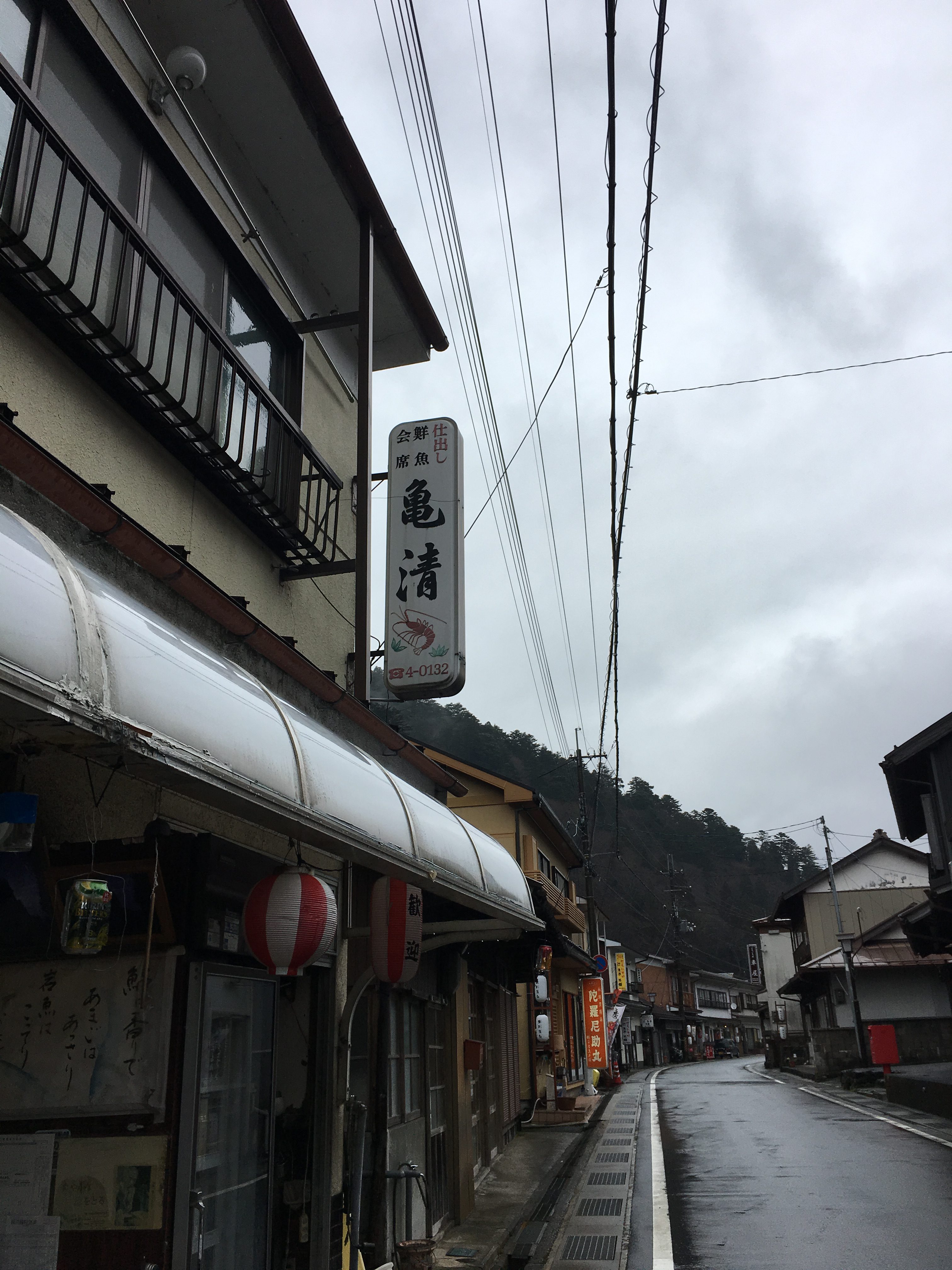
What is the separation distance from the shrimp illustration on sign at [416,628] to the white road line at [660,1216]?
22.8 ft

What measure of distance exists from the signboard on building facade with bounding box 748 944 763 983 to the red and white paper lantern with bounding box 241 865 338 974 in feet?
246

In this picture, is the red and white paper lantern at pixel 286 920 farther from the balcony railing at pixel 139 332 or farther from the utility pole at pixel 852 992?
the utility pole at pixel 852 992

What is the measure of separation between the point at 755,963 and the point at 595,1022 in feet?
175

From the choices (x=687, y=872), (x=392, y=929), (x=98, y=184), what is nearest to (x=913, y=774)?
(x=392, y=929)

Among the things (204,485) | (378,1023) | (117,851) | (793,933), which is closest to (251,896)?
(117,851)

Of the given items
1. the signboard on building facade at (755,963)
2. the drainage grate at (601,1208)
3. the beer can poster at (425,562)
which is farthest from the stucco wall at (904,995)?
the beer can poster at (425,562)

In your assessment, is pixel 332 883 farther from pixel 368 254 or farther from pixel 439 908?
pixel 368 254

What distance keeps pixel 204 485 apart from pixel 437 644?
316 centimetres

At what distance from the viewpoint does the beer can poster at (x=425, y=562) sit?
31.7 ft

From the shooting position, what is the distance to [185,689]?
171 inches

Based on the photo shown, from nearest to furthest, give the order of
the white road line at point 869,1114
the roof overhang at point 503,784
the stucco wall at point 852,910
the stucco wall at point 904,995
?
the white road line at point 869,1114
the roof overhang at point 503,784
the stucco wall at point 904,995
the stucco wall at point 852,910

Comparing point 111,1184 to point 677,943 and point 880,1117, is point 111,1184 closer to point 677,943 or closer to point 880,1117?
point 880,1117

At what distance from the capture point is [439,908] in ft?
35.5

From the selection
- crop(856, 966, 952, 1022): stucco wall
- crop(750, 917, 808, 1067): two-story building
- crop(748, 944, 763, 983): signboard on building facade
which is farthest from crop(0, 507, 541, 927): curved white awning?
crop(748, 944, 763, 983): signboard on building facade
